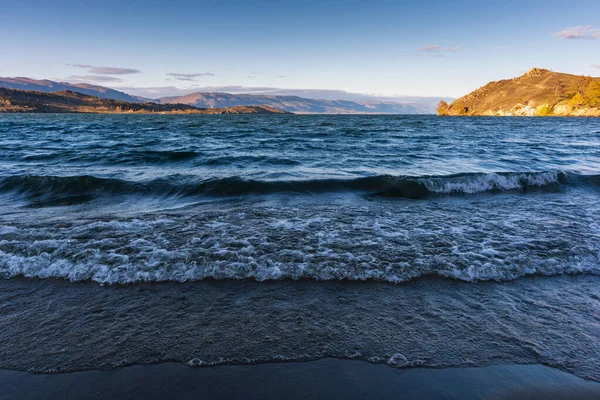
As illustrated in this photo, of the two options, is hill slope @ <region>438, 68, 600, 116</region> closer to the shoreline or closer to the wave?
the wave

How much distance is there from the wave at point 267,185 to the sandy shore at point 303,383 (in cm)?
833

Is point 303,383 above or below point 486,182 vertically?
below

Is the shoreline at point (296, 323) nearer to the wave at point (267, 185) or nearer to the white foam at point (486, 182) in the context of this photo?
the wave at point (267, 185)

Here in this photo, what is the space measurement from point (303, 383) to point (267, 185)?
9.44m

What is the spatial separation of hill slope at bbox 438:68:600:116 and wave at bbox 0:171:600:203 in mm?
152581

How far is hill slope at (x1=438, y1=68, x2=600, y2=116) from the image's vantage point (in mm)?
129750

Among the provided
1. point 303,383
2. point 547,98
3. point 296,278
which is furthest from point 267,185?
point 547,98

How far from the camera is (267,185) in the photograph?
1220 centimetres

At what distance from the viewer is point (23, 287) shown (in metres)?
4.93

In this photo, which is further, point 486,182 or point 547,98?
point 547,98

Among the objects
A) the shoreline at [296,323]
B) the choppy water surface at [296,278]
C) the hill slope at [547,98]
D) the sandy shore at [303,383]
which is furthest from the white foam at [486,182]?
the hill slope at [547,98]

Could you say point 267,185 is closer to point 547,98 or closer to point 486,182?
point 486,182

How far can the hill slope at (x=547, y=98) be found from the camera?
130 meters

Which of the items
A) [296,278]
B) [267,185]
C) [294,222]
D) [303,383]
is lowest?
[303,383]
